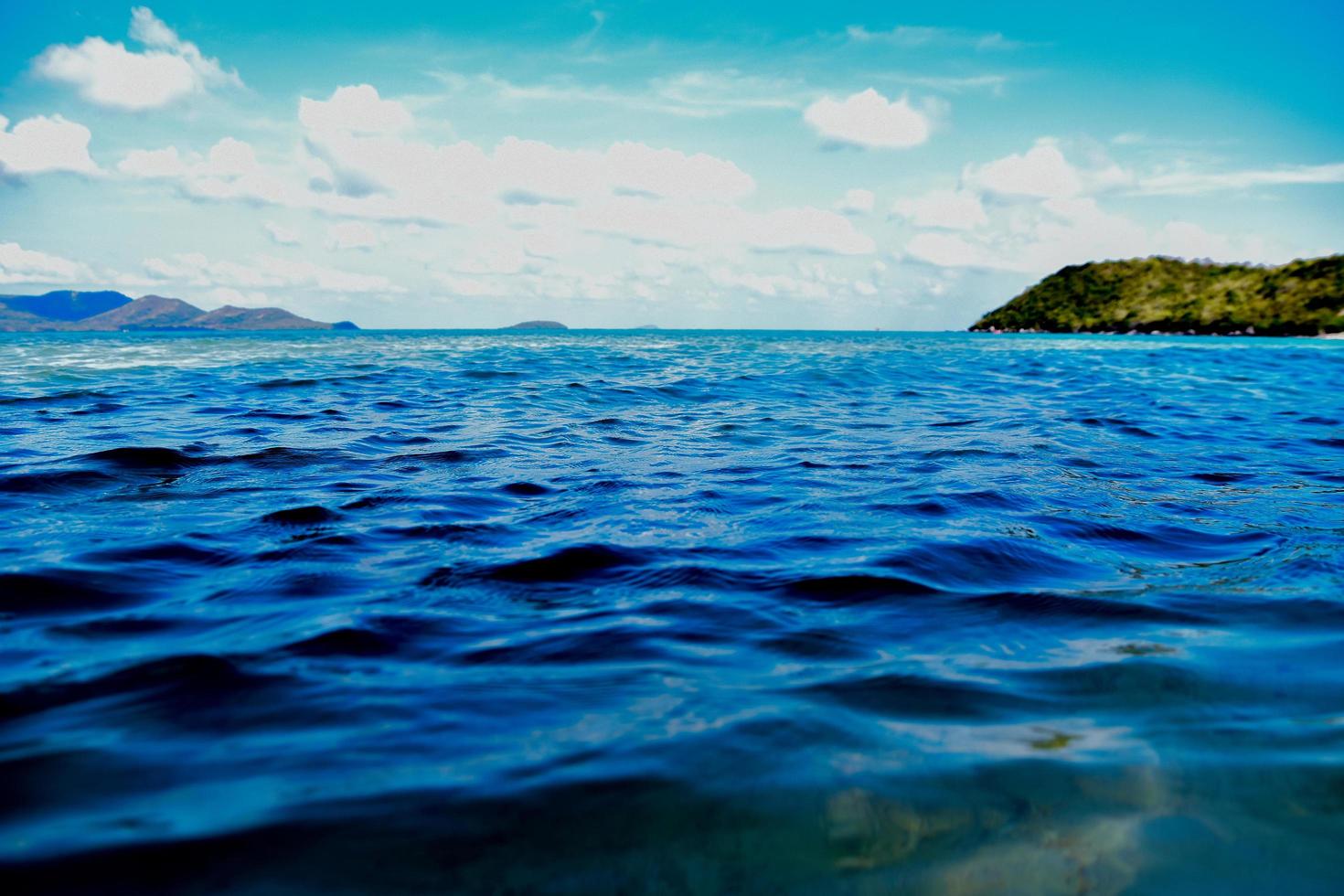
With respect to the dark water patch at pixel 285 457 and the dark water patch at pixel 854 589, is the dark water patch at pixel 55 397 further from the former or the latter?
the dark water patch at pixel 854 589

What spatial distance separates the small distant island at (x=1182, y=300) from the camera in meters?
96.3

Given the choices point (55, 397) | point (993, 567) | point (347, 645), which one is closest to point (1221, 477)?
point (993, 567)

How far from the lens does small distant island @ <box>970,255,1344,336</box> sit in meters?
96.3

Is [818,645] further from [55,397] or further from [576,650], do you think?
[55,397]

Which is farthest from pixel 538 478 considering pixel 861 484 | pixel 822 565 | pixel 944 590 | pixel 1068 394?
pixel 1068 394

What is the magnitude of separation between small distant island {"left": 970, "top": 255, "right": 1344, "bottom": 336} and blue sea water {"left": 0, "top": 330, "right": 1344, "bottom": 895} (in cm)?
10573

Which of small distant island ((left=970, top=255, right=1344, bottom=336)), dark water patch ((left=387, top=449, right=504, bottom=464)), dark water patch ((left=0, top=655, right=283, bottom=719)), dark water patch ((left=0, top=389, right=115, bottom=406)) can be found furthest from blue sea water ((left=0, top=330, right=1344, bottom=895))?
small distant island ((left=970, top=255, right=1344, bottom=336))

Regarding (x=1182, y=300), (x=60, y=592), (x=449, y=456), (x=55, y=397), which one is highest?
(x=1182, y=300)

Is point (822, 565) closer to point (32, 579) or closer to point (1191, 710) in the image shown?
point (1191, 710)

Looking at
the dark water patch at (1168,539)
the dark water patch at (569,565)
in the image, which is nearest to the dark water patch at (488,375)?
the dark water patch at (569,565)

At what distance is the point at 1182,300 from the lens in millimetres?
122125

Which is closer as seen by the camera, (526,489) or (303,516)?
(303,516)

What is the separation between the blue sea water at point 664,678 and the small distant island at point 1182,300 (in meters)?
106

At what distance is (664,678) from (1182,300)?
145335 mm
